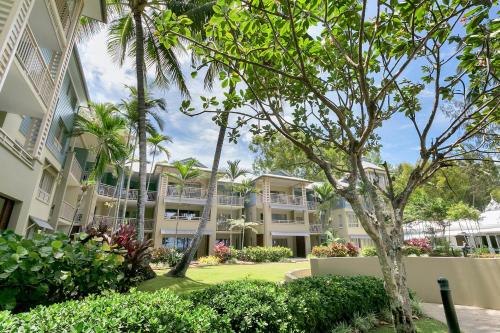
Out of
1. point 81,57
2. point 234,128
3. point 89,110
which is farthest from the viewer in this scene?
point 89,110

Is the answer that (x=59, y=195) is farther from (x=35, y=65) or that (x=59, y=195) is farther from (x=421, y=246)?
(x=421, y=246)

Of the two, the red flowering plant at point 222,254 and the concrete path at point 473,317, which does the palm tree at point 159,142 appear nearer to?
the red flowering plant at point 222,254

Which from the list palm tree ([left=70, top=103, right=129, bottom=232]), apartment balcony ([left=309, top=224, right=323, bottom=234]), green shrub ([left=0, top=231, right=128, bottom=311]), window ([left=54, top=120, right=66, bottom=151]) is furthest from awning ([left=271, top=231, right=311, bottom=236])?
green shrub ([left=0, top=231, right=128, bottom=311])

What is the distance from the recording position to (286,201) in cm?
3200

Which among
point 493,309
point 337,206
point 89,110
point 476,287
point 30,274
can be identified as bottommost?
point 493,309

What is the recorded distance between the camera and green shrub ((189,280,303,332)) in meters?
3.74

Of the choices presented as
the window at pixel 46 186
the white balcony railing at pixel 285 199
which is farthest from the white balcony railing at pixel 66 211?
the white balcony railing at pixel 285 199

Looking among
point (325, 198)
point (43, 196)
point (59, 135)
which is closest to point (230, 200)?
point (325, 198)

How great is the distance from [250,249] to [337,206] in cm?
1552

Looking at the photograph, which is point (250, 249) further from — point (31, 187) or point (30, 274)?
point (30, 274)

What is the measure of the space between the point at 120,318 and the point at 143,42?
40.4 ft

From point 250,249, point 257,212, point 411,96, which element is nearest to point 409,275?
point 411,96

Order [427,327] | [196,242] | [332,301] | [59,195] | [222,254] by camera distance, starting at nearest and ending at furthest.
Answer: [332,301] < [427,327] < [196,242] < [59,195] < [222,254]

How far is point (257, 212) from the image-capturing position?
31.9 m
